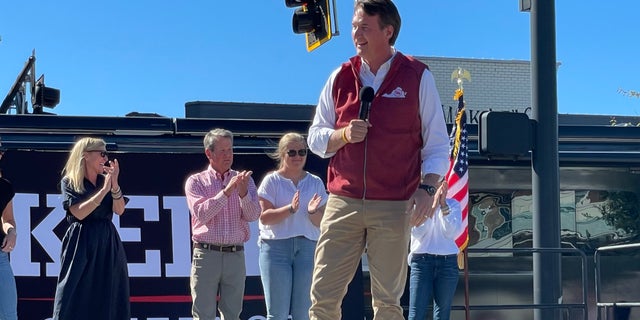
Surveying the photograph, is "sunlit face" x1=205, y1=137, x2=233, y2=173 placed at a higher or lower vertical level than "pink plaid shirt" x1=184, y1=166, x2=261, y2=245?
higher

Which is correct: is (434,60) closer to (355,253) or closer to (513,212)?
(513,212)

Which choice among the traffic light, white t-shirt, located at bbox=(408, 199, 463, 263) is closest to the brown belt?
white t-shirt, located at bbox=(408, 199, 463, 263)

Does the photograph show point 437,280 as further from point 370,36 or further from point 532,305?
point 370,36

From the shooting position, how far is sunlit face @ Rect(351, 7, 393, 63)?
4430mm

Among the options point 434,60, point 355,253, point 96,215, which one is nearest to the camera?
point 355,253

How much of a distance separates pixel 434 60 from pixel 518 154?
20.3 m

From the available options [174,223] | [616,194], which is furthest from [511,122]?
[174,223]

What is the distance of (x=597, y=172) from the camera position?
9.98m

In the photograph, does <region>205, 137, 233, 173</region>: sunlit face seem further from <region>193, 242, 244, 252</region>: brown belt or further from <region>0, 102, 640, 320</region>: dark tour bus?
<region>0, 102, 640, 320</region>: dark tour bus

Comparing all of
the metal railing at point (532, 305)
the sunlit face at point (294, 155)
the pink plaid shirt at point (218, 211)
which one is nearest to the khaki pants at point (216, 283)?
the pink plaid shirt at point (218, 211)

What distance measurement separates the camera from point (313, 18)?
11.1 m

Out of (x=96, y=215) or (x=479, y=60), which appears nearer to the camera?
(x=96, y=215)

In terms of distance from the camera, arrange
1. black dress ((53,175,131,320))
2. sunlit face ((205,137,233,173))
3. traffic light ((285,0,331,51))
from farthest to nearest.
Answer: traffic light ((285,0,331,51))
sunlit face ((205,137,233,173))
black dress ((53,175,131,320))

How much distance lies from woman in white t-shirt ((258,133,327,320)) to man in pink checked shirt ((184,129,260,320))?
0.92 ft
